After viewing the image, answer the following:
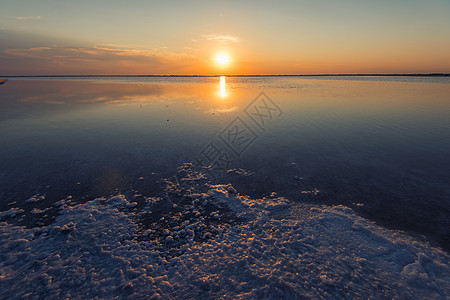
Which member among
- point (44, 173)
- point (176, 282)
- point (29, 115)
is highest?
point (29, 115)

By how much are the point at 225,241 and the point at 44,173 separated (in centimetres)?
1146

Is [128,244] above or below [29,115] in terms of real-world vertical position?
below

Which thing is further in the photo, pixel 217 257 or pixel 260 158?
pixel 260 158

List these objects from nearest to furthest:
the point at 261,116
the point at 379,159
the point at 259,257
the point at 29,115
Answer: the point at 259,257
the point at 379,159
the point at 29,115
the point at 261,116

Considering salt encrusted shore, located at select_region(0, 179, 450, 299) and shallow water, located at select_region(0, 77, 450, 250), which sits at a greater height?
shallow water, located at select_region(0, 77, 450, 250)

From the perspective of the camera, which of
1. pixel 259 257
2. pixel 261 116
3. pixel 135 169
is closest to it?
pixel 259 257

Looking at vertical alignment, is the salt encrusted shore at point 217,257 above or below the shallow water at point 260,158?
below

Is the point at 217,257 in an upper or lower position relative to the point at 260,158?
lower

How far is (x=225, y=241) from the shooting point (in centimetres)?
720

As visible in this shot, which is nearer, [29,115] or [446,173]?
[446,173]

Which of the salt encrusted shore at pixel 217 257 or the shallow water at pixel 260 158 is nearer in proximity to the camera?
the salt encrusted shore at pixel 217 257

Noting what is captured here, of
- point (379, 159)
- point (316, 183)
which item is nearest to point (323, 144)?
point (379, 159)

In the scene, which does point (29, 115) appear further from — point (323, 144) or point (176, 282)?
point (323, 144)

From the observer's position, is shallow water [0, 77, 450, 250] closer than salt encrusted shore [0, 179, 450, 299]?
No
